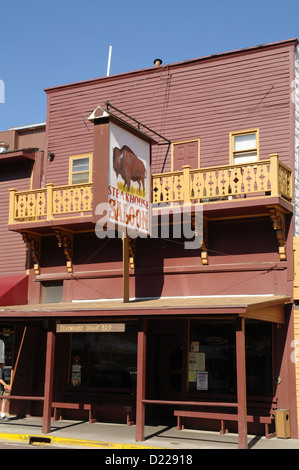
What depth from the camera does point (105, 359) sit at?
1745cm

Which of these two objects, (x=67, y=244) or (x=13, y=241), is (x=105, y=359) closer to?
(x=67, y=244)

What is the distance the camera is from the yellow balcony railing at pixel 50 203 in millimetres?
17422

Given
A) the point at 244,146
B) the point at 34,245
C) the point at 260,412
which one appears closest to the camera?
the point at 260,412

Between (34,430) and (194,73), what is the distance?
11.3 metres

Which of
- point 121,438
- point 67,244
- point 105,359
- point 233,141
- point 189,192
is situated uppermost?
point 233,141

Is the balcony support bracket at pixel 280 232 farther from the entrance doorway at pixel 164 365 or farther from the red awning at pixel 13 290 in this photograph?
the red awning at pixel 13 290

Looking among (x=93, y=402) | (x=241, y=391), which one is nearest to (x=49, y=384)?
(x=93, y=402)

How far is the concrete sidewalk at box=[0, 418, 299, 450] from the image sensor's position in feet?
42.8

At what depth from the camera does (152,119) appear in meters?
18.6

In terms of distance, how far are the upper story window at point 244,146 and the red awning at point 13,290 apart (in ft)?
24.9

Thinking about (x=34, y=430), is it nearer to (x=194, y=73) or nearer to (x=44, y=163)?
(x=44, y=163)

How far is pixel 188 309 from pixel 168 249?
13.5ft

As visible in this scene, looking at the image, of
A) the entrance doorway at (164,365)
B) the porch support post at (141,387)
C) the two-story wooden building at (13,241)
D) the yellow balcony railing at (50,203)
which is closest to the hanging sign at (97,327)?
the porch support post at (141,387)

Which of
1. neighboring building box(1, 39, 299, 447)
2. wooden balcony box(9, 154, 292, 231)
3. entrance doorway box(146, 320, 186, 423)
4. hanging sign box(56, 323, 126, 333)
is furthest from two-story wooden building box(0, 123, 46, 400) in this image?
entrance doorway box(146, 320, 186, 423)
